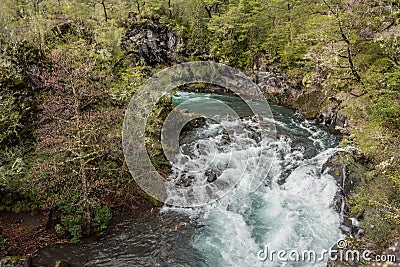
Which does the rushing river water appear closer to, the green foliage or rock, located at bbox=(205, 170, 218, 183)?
rock, located at bbox=(205, 170, 218, 183)

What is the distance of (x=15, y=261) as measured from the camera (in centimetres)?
755

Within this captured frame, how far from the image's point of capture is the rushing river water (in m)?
8.57

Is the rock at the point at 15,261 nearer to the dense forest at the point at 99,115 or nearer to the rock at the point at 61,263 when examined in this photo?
the rock at the point at 61,263

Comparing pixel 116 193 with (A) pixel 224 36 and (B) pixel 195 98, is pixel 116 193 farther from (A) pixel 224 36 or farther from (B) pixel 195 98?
(A) pixel 224 36

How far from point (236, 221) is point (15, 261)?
6682 millimetres

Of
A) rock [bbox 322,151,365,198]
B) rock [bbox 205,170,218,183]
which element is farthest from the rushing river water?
rock [bbox 322,151,365,198]

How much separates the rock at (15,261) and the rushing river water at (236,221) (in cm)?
63

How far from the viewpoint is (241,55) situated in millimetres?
27391

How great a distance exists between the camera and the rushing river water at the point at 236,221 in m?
8.57

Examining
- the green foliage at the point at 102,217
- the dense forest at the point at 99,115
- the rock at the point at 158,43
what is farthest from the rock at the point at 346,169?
the rock at the point at 158,43

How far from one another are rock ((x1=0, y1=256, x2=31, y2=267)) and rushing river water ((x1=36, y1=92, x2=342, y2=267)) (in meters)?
0.63

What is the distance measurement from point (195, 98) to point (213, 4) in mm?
11950

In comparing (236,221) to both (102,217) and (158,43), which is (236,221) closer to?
(102,217)

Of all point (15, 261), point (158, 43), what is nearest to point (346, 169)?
point (15, 261)
